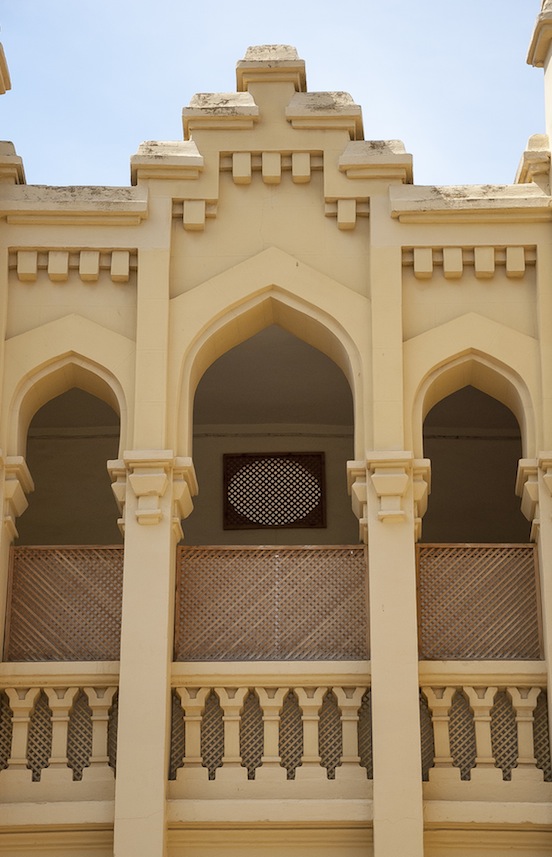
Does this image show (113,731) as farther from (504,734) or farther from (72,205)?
(72,205)

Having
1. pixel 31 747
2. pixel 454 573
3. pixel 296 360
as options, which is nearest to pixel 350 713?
pixel 454 573

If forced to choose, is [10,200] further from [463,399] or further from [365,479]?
[463,399]

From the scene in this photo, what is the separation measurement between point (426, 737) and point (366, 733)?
418 mm

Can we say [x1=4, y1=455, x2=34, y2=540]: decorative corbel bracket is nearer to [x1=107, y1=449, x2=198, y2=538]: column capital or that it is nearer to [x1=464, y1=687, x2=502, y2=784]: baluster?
[x1=107, y1=449, x2=198, y2=538]: column capital

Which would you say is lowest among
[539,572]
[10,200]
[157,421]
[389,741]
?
[389,741]

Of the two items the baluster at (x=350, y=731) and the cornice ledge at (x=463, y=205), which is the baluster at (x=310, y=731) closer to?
the baluster at (x=350, y=731)

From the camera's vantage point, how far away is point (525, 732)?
1198 cm

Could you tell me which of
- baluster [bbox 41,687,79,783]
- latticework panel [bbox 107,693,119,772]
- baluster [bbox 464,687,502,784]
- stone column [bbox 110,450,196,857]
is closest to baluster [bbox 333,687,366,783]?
baluster [bbox 464,687,502,784]

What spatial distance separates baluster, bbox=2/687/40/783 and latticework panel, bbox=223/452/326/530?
178 inches

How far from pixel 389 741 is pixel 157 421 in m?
2.82

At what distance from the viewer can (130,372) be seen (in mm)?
12758

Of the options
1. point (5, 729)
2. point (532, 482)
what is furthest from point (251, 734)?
point (532, 482)

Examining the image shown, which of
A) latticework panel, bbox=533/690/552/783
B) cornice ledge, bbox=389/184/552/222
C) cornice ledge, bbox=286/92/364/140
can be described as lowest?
latticework panel, bbox=533/690/552/783

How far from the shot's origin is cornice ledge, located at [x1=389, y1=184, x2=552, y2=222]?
13000 millimetres
